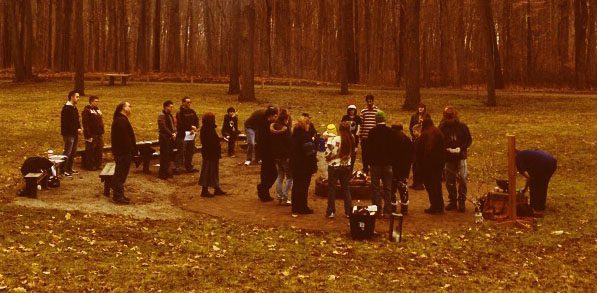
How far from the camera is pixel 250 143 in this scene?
65.7ft

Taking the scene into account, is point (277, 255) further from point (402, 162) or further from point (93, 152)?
point (93, 152)

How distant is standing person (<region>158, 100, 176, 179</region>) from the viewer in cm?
1727

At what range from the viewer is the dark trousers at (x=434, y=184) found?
14.0m

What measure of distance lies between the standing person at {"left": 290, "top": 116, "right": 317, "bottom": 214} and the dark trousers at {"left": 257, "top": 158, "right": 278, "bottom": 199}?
125 centimetres

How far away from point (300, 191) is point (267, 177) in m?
1.43

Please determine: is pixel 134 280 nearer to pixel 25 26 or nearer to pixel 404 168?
pixel 404 168

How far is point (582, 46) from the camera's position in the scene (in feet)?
113

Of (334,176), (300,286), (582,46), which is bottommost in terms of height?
(300,286)

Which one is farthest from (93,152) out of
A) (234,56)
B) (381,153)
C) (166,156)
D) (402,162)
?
(234,56)

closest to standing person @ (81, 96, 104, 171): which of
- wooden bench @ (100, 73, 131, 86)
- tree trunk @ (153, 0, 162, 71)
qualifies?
wooden bench @ (100, 73, 131, 86)

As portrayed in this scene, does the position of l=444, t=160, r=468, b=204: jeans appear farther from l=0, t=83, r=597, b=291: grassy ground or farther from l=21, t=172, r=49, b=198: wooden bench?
l=21, t=172, r=49, b=198: wooden bench

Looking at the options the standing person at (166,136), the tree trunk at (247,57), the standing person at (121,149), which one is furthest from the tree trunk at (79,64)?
the standing person at (121,149)

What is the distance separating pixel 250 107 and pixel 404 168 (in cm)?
1692

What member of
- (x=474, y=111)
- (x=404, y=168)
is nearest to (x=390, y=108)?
(x=474, y=111)
